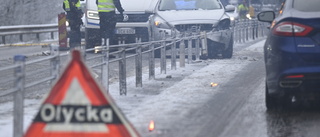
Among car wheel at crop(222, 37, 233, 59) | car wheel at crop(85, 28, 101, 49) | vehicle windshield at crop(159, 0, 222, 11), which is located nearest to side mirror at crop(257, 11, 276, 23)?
car wheel at crop(222, 37, 233, 59)

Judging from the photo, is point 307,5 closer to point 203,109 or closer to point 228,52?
point 203,109

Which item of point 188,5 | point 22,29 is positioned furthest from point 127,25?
point 22,29

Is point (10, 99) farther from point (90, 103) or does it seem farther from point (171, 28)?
point (171, 28)

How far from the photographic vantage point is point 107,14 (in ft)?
69.4

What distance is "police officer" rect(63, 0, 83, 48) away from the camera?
23.2 meters

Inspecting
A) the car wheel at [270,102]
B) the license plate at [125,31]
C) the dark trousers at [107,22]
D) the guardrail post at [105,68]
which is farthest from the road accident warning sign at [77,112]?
the license plate at [125,31]

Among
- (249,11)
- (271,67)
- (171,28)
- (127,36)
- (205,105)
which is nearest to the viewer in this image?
(271,67)

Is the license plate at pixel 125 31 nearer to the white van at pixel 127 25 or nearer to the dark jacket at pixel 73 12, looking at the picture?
the white van at pixel 127 25

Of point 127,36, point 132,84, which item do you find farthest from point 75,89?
point 127,36

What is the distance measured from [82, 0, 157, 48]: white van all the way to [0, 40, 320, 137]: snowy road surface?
7.31 m

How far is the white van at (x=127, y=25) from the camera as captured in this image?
24.1 meters

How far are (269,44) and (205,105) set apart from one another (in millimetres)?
1589

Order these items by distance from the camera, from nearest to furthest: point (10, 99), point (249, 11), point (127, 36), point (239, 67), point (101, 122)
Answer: point (101, 122)
point (10, 99)
point (239, 67)
point (127, 36)
point (249, 11)

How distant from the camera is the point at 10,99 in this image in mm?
12391
